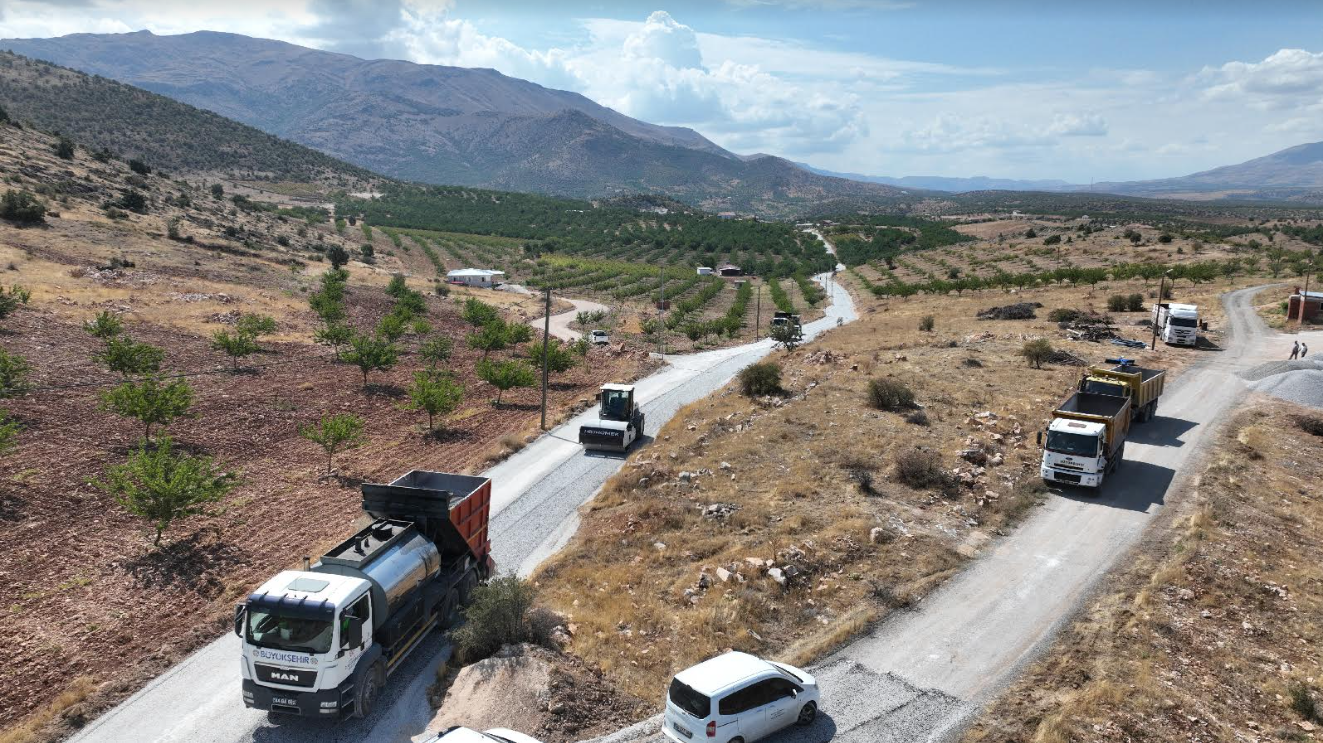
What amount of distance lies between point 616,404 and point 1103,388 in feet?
67.7

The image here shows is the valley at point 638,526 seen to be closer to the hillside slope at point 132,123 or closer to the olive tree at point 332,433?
the olive tree at point 332,433

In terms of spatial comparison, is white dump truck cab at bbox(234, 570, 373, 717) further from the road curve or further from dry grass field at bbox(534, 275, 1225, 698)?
the road curve

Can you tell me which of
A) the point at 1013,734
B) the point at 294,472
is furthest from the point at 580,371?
the point at 1013,734

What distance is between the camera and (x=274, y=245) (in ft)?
278

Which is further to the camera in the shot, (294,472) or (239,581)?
(294,472)

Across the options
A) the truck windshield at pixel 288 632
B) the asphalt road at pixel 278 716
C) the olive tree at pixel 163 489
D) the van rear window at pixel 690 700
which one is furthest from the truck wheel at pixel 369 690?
the olive tree at pixel 163 489

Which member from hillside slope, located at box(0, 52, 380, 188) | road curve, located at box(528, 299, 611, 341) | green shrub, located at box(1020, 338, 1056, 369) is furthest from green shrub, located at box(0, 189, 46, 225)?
hillside slope, located at box(0, 52, 380, 188)

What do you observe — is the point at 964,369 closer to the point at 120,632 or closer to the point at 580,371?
the point at 580,371

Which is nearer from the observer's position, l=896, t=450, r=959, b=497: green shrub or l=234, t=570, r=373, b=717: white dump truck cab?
l=234, t=570, r=373, b=717: white dump truck cab

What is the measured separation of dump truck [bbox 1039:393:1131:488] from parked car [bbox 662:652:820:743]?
52.6 feet

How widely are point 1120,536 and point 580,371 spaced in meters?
35.1

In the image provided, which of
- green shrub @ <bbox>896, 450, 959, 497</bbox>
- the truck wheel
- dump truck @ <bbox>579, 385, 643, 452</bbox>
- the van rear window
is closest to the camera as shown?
the van rear window

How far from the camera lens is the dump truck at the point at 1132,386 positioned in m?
31.0

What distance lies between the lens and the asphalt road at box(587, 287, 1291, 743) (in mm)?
14258
